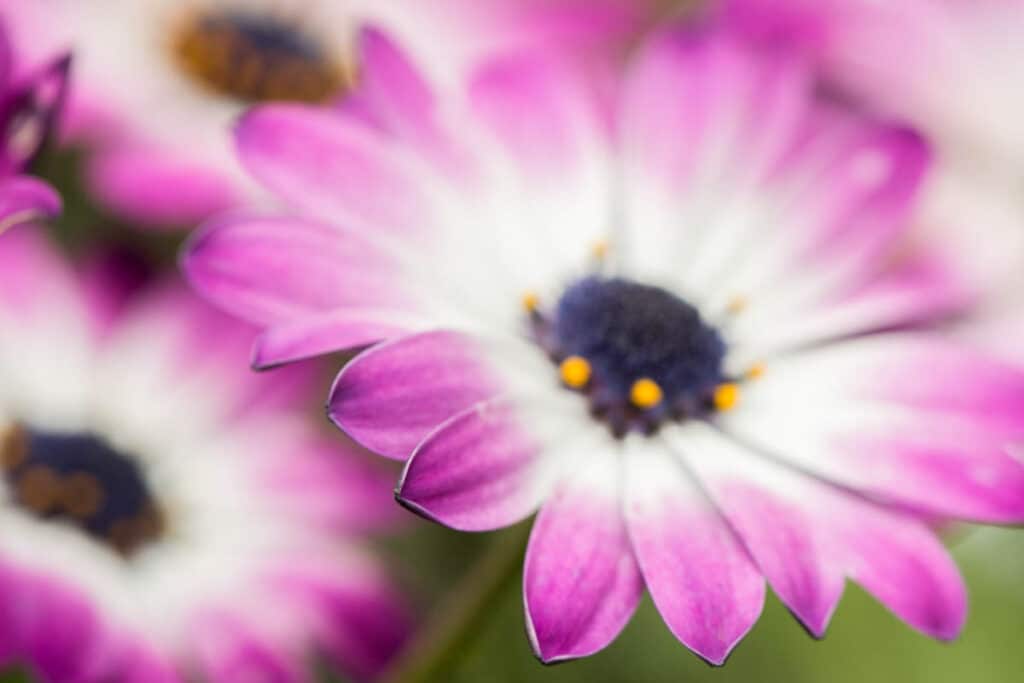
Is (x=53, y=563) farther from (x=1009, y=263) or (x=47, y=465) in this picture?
(x=1009, y=263)

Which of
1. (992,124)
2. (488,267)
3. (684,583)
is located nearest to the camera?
(684,583)

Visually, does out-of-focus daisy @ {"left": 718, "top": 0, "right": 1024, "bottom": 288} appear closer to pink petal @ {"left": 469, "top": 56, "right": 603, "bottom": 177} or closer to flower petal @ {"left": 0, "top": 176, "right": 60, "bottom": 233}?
pink petal @ {"left": 469, "top": 56, "right": 603, "bottom": 177}

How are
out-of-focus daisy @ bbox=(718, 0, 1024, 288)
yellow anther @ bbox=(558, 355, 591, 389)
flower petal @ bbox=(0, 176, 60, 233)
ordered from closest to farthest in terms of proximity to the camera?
flower petal @ bbox=(0, 176, 60, 233) < yellow anther @ bbox=(558, 355, 591, 389) < out-of-focus daisy @ bbox=(718, 0, 1024, 288)

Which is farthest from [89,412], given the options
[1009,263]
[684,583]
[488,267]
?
[1009,263]

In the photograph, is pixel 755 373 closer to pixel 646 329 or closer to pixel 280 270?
pixel 646 329

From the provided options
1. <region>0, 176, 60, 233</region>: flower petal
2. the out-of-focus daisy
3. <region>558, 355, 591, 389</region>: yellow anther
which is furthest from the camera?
the out-of-focus daisy

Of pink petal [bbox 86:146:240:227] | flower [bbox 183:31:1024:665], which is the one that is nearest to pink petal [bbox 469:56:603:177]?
flower [bbox 183:31:1024:665]

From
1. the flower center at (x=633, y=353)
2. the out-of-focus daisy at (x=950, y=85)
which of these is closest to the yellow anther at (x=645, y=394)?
the flower center at (x=633, y=353)

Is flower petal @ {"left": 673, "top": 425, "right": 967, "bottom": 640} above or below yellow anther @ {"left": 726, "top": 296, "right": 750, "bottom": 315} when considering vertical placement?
above
